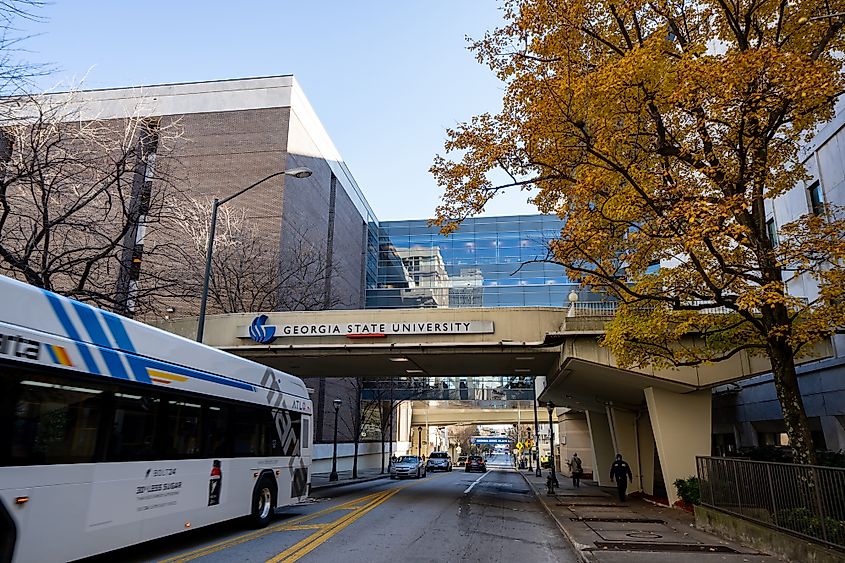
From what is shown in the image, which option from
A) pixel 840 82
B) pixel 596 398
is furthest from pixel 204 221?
pixel 840 82

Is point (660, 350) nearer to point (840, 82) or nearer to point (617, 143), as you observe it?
point (617, 143)

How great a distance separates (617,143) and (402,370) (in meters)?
16.7

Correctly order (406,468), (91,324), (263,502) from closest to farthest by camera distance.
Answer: (91,324)
(263,502)
(406,468)

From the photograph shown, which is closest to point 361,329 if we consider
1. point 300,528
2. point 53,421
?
point 300,528

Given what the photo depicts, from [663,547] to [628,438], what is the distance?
15186 mm

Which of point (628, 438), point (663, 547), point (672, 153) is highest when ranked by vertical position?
point (672, 153)

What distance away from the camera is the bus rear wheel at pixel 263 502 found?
40.8ft

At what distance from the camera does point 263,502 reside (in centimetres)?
1293

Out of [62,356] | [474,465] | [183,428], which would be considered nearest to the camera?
[62,356]

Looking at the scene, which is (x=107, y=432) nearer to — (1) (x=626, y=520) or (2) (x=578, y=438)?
(1) (x=626, y=520)

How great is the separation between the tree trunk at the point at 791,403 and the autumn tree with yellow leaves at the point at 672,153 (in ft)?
0.08

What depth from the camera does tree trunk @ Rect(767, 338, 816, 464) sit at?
1058cm

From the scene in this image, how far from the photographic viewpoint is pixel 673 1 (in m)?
11.9

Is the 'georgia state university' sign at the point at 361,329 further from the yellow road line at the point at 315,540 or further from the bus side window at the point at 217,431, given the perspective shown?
the bus side window at the point at 217,431
